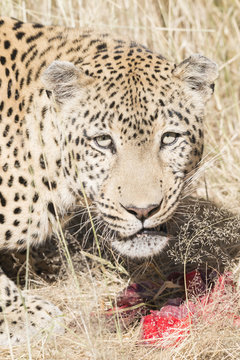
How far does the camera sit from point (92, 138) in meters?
4.63

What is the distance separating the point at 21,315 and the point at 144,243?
134 centimetres

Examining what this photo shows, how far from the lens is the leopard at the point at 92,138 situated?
14.6 feet

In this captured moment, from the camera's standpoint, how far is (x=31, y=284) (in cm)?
586

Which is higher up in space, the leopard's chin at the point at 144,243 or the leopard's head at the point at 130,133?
the leopard's head at the point at 130,133

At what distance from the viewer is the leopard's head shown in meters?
4.39

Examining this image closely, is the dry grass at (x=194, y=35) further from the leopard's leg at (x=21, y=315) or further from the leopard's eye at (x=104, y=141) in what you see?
the leopard's eye at (x=104, y=141)

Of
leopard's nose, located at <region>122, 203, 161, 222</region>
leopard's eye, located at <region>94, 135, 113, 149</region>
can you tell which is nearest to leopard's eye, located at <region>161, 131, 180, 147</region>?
leopard's eye, located at <region>94, 135, 113, 149</region>

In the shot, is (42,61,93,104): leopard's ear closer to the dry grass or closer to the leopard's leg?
the leopard's leg

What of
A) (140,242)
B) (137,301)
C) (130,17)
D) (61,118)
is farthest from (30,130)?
(130,17)

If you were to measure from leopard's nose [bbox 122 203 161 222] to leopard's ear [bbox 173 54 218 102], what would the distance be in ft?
3.65

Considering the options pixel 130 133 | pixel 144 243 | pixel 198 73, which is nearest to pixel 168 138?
pixel 130 133

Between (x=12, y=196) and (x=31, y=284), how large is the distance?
132 cm

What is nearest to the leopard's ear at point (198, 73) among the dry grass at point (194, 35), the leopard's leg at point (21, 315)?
the dry grass at point (194, 35)

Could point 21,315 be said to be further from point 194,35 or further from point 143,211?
point 194,35
